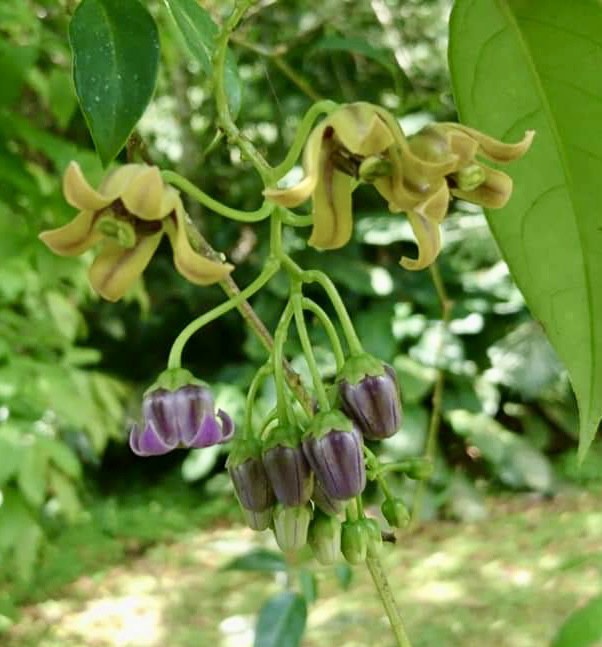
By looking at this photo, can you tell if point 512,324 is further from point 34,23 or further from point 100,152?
point 100,152

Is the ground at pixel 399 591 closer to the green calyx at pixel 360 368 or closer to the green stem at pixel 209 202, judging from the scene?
the green calyx at pixel 360 368

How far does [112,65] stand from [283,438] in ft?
0.70

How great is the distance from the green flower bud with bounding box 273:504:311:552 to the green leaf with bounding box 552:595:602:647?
12.6 inches

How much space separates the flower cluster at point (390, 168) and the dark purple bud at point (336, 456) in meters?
0.13

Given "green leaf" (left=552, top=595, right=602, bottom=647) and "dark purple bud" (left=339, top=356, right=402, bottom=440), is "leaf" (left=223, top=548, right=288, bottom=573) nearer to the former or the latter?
"green leaf" (left=552, top=595, right=602, bottom=647)

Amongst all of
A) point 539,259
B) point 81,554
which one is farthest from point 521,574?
point 539,259

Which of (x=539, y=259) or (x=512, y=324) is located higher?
(x=539, y=259)

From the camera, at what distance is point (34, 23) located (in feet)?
4.80

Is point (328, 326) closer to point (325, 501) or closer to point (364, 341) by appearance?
point (325, 501)

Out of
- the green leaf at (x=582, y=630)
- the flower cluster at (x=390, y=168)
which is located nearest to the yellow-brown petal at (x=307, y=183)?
the flower cluster at (x=390, y=168)

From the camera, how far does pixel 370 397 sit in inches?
23.3

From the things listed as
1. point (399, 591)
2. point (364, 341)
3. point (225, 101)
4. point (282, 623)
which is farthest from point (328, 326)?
point (364, 341)

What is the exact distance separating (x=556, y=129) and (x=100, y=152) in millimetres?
242

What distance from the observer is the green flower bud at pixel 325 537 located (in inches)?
24.3
